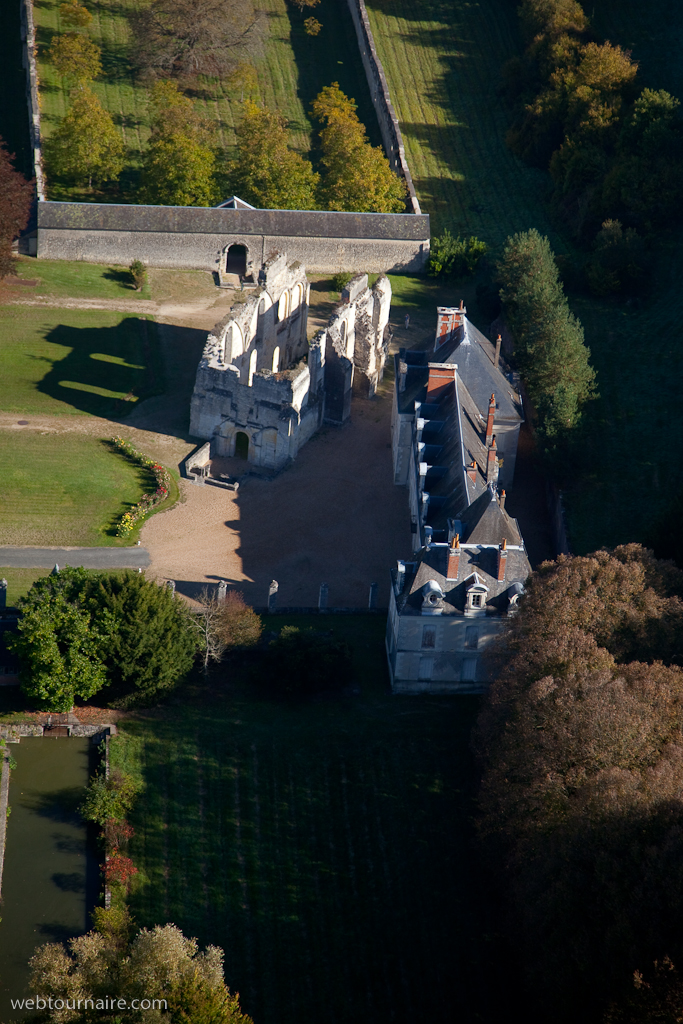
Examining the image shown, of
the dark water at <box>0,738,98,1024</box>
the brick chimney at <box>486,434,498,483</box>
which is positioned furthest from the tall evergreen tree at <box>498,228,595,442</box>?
the dark water at <box>0,738,98,1024</box>

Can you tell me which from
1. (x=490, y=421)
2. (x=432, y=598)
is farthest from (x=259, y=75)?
(x=432, y=598)

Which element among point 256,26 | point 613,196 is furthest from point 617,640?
point 256,26

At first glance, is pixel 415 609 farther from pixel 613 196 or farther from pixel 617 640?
pixel 613 196

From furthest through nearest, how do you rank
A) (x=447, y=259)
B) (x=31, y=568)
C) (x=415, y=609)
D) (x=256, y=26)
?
(x=256, y=26) < (x=447, y=259) < (x=31, y=568) < (x=415, y=609)

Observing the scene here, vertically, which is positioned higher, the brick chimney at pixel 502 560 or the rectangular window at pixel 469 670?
the brick chimney at pixel 502 560

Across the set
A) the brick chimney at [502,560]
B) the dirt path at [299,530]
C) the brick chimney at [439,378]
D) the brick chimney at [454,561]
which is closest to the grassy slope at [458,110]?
the brick chimney at [439,378]

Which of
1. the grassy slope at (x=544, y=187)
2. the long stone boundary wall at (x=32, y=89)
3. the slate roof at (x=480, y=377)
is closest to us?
the grassy slope at (x=544, y=187)

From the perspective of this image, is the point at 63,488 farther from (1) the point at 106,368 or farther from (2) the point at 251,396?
(1) the point at 106,368

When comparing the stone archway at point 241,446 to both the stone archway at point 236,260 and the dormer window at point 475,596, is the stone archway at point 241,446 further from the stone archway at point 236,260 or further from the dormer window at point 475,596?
the dormer window at point 475,596
